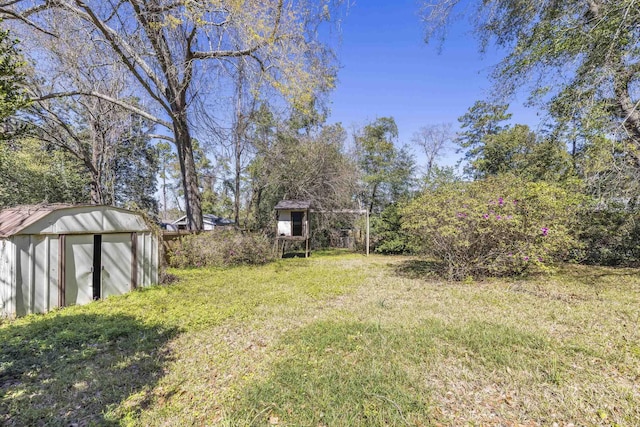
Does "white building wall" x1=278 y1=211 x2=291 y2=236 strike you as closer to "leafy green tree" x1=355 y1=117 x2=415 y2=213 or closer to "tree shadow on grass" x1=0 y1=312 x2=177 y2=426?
"leafy green tree" x1=355 y1=117 x2=415 y2=213

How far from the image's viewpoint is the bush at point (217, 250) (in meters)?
9.42

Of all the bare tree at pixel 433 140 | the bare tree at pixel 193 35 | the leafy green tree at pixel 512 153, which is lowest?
the leafy green tree at pixel 512 153

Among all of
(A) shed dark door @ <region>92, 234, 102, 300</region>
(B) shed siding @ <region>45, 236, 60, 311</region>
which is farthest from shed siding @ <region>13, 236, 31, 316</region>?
(A) shed dark door @ <region>92, 234, 102, 300</region>

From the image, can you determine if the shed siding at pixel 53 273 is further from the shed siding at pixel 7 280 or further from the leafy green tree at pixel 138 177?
the leafy green tree at pixel 138 177

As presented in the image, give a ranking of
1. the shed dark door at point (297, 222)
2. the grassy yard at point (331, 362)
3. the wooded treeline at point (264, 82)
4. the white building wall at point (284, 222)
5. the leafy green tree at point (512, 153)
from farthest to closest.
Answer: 1. the shed dark door at point (297, 222)
2. the white building wall at point (284, 222)
3. the leafy green tree at point (512, 153)
4. the wooded treeline at point (264, 82)
5. the grassy yard at point (331, 362)

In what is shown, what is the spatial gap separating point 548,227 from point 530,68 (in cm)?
419

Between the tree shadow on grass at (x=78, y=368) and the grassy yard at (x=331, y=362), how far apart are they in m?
0.02

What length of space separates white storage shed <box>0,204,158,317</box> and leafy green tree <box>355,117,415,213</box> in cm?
1319

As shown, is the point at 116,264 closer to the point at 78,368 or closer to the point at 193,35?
the point at 78,368

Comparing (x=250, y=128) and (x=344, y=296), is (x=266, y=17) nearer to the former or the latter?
(x=344, y=296)

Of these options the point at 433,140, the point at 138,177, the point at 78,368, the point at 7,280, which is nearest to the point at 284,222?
the point at 7,280

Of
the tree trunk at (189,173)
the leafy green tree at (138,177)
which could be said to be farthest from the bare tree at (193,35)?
the leafy green tree at (138,177)

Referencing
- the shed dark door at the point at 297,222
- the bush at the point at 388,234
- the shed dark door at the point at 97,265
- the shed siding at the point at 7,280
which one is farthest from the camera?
the bush at the point at 388,234

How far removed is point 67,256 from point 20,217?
108 centimetres
